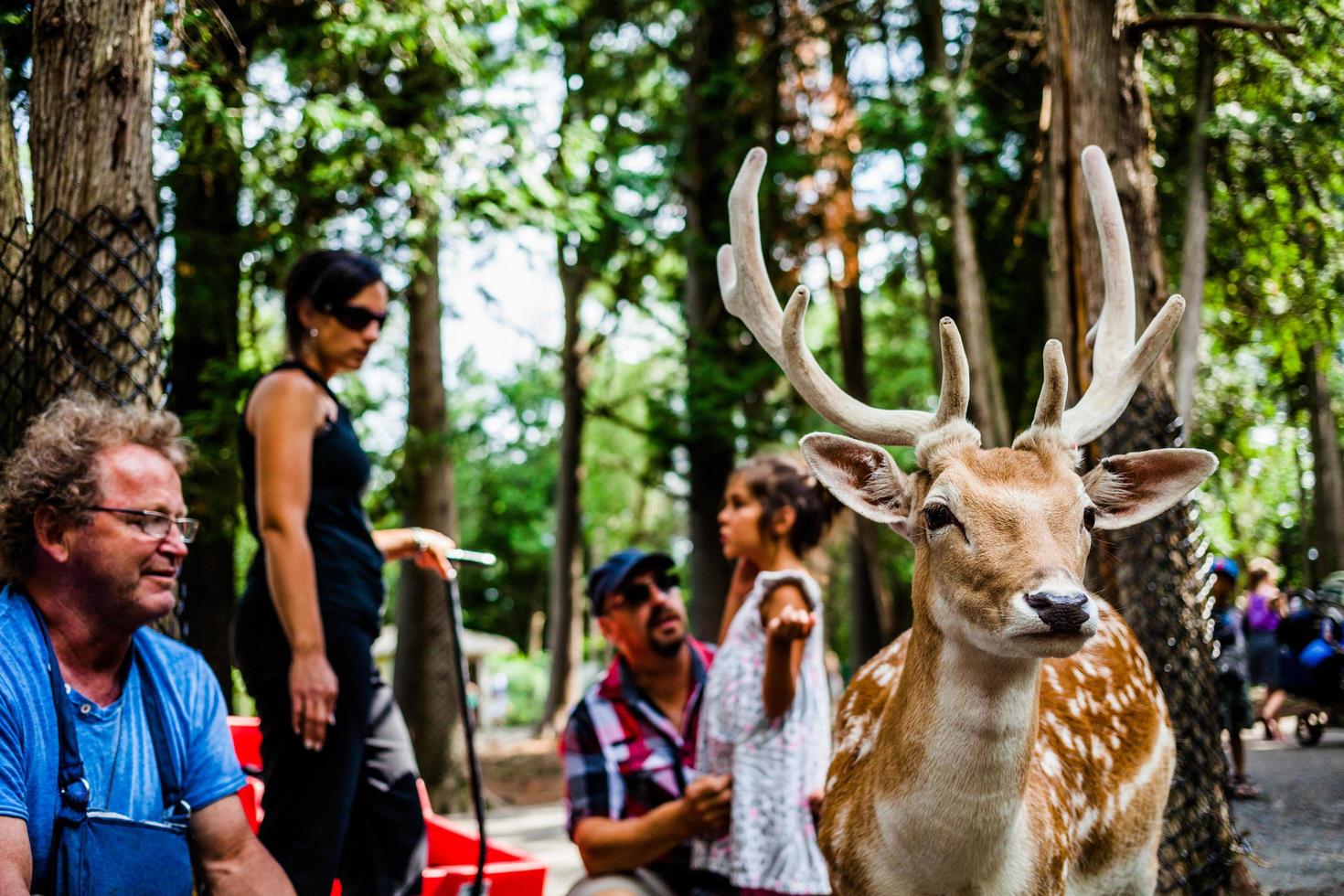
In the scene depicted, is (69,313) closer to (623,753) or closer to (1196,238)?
(623,753)

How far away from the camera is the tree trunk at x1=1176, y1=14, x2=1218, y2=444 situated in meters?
5.89

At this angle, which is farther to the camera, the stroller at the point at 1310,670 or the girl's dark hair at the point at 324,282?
the stroller at the point at 1310,670

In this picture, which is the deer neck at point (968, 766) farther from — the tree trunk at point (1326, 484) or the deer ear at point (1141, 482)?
the tree trunk at point (1326, 484)

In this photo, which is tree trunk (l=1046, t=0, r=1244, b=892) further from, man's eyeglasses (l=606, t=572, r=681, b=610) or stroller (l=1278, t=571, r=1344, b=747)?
stroller (l=1278, t=571, r=1344, b=747)

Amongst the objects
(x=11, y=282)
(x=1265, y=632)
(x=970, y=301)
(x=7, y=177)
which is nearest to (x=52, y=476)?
(x=11, y=282)

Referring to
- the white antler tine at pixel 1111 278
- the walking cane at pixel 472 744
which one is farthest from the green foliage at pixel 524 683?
the white antler tine at pixel 1111 278

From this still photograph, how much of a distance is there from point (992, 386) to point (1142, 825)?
6.89m

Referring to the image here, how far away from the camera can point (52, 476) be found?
8.42ft

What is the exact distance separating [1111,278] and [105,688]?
2.96m

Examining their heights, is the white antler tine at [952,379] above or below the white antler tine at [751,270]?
below

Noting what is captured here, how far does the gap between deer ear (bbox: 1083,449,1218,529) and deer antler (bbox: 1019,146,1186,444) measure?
123 millimetres

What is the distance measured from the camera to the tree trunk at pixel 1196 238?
5891 millimetres

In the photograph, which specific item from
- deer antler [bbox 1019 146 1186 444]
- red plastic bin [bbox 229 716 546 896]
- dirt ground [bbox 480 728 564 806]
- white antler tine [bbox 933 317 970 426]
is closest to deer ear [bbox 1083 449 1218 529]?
deer antler [bbox 1019 146 1186 444]

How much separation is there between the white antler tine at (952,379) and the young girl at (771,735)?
0.65 meters
